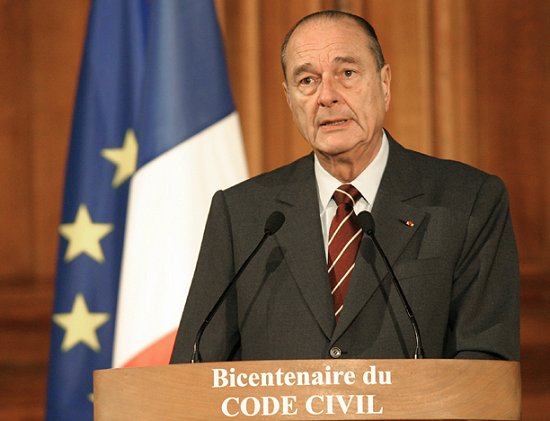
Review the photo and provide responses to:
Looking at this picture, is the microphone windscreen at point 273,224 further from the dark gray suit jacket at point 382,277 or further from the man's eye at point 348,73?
the man's eye at point 348,73

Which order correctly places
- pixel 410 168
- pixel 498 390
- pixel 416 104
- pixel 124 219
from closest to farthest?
pixel 498 390 → pixel 410 168 → pixel 124 219 → pixel 416 104

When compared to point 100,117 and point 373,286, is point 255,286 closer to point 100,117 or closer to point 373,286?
point 373,286

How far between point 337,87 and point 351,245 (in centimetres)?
40

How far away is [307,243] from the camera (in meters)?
2.37

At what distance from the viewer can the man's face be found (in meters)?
2.44

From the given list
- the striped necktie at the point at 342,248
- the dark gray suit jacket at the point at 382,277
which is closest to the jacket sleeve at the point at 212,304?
the dark gray suit jacket at the point at 382,277

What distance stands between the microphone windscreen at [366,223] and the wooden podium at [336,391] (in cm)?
46

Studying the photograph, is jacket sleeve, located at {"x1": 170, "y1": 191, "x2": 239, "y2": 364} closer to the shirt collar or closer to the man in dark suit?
the man in dark suit

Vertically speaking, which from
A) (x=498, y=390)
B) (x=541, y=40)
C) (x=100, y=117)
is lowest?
(x=498, y=390)

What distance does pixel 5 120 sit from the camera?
417 centimetres

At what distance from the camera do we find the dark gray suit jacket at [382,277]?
223 centimetres

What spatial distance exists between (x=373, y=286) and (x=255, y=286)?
11.7 inches

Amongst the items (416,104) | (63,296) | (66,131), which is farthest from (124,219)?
(416,104)

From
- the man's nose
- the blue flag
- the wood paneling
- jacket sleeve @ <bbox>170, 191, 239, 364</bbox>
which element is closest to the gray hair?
the man's nose
